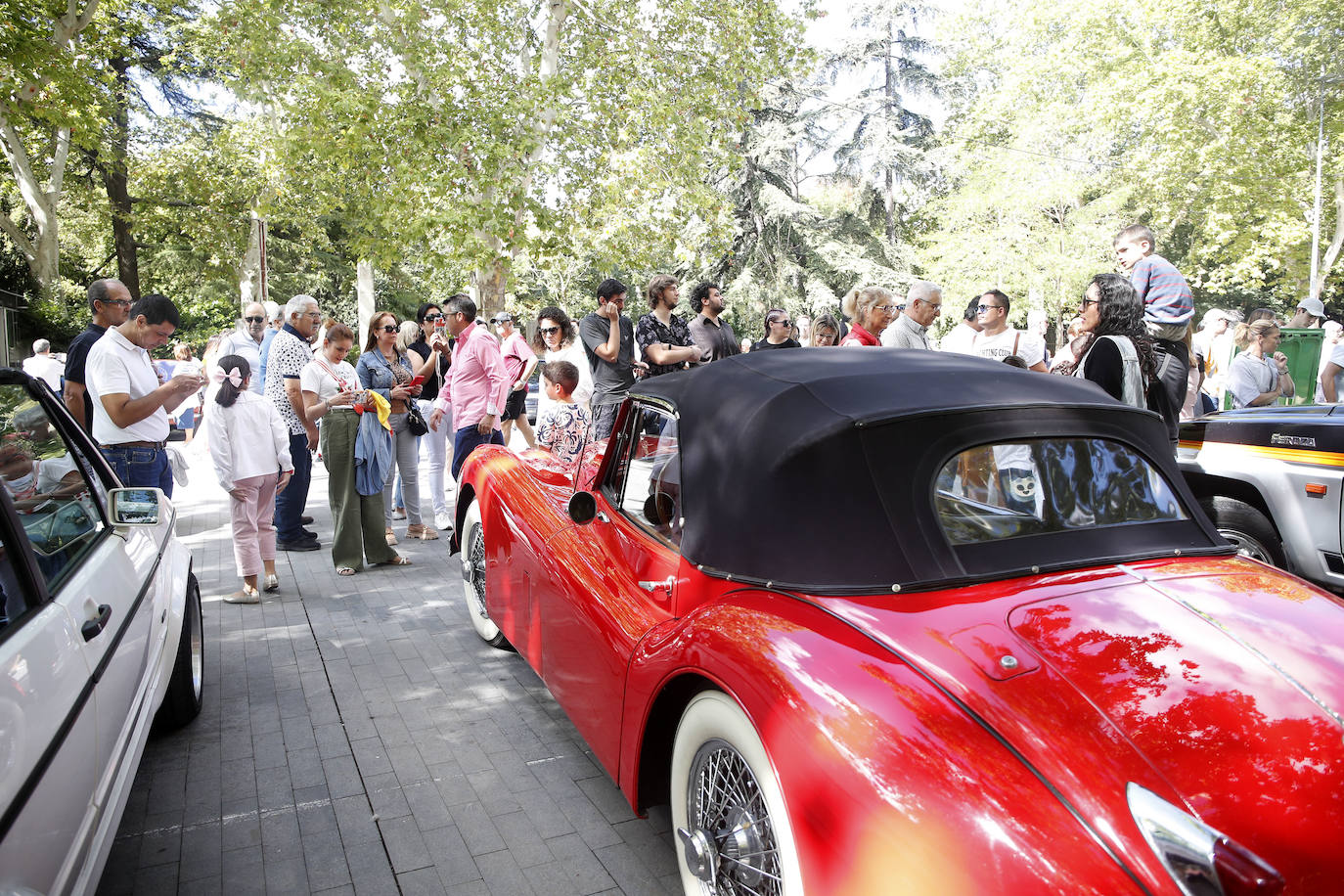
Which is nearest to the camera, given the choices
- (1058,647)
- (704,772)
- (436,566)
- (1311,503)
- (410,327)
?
(1058,647)

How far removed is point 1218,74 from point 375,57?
17.9m

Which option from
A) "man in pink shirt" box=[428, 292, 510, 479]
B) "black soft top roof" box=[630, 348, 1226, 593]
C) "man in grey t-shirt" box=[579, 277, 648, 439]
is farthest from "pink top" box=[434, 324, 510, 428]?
"black soft top roof" box=[630, 348, 1226, 593]

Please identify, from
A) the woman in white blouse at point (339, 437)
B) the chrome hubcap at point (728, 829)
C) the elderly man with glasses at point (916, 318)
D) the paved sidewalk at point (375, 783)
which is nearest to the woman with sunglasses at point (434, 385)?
the woman in white blouse at point (339, 437)

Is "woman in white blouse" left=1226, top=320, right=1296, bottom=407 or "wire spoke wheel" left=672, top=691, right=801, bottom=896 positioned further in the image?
"woman in white blouse" left=1226, top=320, right=1296, bottom=407

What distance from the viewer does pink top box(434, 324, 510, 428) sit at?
7.25 m

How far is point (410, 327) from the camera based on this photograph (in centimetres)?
915

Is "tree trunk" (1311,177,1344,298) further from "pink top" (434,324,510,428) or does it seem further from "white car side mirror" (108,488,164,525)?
"white car side mirror" (108,488,164,525)

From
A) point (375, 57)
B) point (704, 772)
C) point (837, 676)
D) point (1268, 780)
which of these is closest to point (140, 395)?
point (704, 772)

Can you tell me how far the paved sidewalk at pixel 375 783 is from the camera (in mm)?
2810

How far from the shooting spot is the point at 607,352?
6.61 metres

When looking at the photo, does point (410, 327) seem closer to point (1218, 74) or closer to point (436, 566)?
point (436, 566)

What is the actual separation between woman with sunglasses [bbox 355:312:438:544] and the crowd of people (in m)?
0.02

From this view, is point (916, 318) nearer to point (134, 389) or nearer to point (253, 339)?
point (134, 389)

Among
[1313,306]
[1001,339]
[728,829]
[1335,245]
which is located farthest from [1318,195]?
[728,829]
